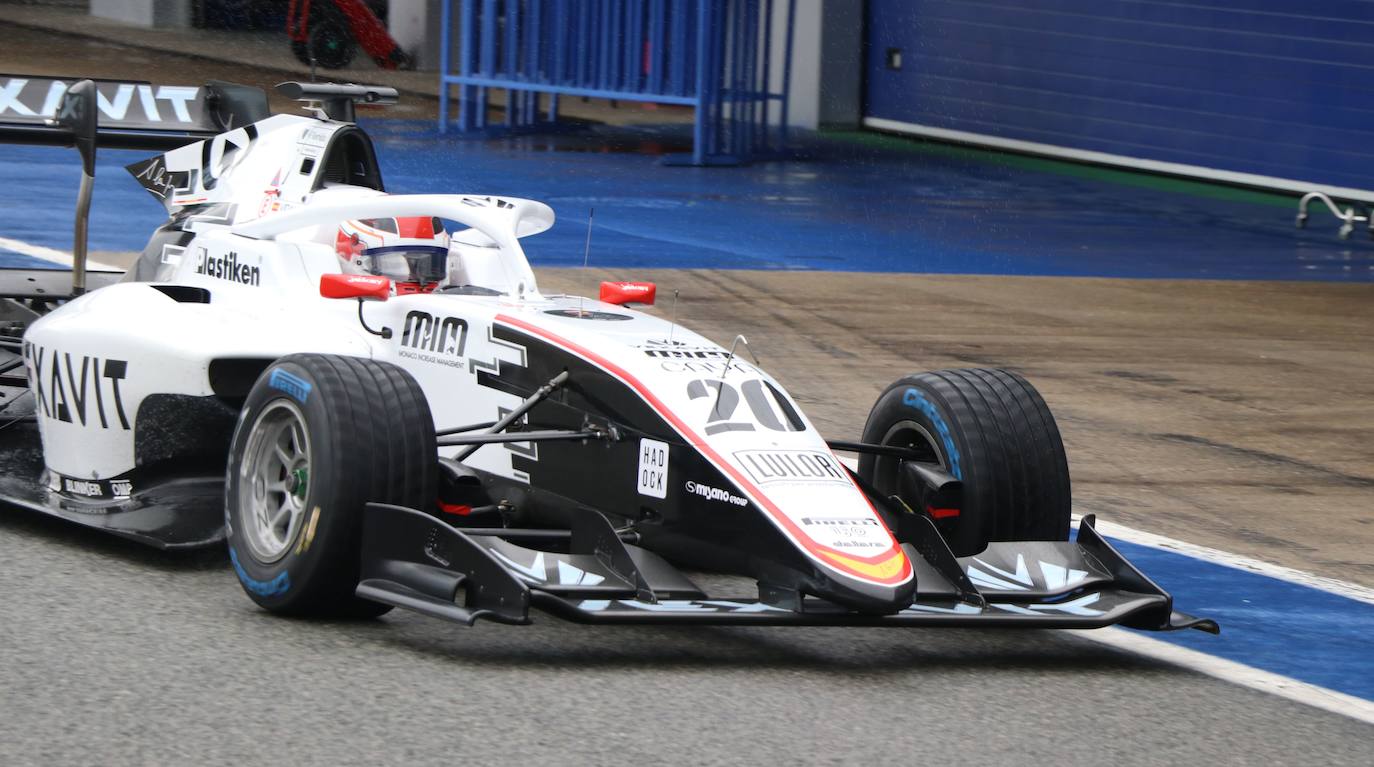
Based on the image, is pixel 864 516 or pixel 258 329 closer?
pixel 864 516

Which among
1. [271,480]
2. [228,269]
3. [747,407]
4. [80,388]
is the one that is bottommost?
[271,480]

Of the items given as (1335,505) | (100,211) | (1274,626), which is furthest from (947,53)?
(1274,626)

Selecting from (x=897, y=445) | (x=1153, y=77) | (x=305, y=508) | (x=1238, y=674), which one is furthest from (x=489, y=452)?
(x=1153, y=77)

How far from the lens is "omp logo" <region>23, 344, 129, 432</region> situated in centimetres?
642

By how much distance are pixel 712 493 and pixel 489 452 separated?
1008mm

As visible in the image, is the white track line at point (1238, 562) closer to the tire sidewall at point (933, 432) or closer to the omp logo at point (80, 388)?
the tire sidewall at point (933, 432)

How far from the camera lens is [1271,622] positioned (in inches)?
247

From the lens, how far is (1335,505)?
318 inches

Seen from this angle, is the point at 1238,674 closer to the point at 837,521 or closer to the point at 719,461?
the point at 837,521

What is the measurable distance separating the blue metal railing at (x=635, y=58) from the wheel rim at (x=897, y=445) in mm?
13887

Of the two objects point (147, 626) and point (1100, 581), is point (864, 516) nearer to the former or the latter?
point (1100, 581)

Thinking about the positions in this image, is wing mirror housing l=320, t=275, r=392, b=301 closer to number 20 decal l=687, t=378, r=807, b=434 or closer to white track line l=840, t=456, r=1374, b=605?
number 20 decal l=687, t=378, r=807, b=434

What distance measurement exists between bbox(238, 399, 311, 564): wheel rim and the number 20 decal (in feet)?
3.69

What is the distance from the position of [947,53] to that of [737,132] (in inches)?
147
